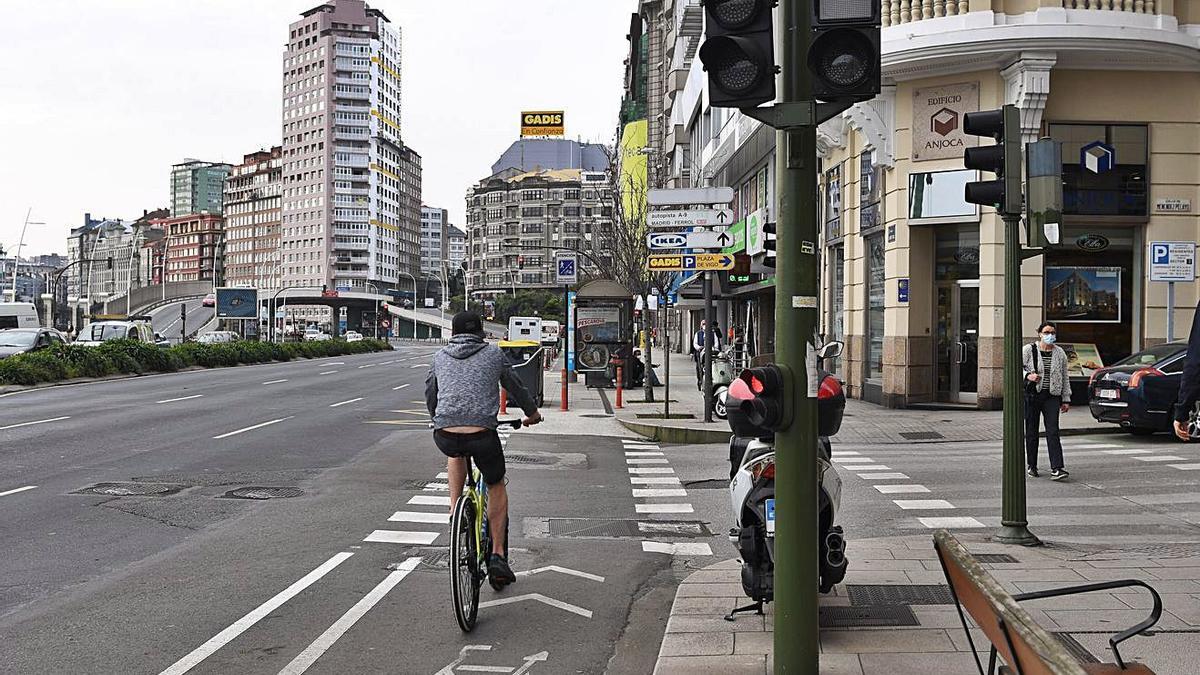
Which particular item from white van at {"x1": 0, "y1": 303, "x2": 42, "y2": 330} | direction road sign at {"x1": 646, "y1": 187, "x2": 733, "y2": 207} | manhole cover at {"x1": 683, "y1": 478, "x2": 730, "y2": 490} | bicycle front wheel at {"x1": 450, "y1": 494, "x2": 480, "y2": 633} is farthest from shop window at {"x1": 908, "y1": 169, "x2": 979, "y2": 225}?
white van at {"x1": 0, "y1": 303, "x2": 42, "y2": 330}

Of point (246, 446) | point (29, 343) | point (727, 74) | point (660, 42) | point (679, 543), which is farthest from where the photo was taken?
point (660, 42)

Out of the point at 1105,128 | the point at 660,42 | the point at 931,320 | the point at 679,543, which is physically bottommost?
the point at 679,543

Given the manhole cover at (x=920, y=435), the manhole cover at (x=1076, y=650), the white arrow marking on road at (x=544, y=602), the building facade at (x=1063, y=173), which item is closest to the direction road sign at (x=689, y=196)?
the building facade at (x=1063, y=173)

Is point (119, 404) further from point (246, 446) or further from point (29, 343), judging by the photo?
point (29, 343)

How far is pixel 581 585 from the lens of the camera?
762 cm

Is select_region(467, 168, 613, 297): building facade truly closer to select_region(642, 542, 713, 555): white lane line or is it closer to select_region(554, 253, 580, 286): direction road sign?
select_region(554, 253, 580, 286): direction road sign

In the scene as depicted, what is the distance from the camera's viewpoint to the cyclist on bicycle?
264 inches

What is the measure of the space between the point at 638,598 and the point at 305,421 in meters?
13.9

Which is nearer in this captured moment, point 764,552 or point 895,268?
point 764,552

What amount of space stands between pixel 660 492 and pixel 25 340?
30.0 meters

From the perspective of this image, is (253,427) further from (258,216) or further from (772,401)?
(258,216)

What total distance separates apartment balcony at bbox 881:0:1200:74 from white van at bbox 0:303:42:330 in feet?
131

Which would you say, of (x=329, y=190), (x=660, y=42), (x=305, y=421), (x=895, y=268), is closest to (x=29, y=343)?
(x=305, y=421)

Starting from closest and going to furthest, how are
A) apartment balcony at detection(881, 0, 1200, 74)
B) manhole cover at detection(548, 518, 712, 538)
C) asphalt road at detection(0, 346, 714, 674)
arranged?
asphalt road at detection(0, 346, 714, 674) → manhole cover at detection(548, 518, 712, 538) → apartment balcony at detection(881, 0, 1200, 74)
